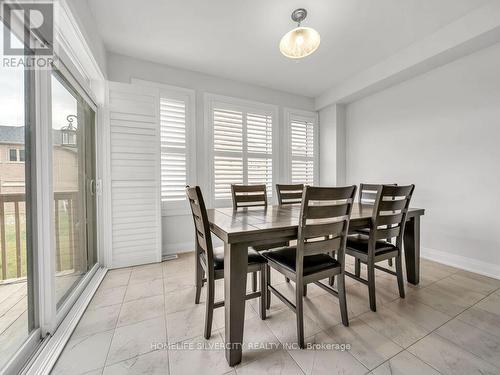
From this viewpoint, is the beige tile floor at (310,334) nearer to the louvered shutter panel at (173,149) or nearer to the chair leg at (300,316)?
the chair leg at (300,316)

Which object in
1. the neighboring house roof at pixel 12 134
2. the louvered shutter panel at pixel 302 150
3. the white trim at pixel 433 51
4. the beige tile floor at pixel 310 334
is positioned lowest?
the beige tile floor at pixel 310 334

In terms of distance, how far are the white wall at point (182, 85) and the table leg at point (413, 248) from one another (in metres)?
2.62

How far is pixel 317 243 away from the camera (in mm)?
1413

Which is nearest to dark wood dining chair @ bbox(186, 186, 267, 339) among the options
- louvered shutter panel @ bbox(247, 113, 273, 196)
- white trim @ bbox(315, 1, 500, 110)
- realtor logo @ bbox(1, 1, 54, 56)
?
realtor logo @ bbox(1, 1, 54, 56)

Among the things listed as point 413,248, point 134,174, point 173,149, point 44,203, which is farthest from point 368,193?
point 44,203

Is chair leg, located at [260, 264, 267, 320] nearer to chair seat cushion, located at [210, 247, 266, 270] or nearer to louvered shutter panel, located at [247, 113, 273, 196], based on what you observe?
chair seat cushion, located at [210, 247, 266, 270]

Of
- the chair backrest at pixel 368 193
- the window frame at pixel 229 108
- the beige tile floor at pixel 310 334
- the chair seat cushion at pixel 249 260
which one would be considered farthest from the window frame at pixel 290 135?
the chair seat cushion at pixel 249 260

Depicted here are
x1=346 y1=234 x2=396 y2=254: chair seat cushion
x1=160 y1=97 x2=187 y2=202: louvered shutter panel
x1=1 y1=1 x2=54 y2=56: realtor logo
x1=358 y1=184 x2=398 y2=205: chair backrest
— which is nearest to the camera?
x1=1 y1=1 x2=54 y2=56: realtor logo

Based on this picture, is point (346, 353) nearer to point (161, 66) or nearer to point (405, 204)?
point (405, 204)

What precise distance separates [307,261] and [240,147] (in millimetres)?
2416

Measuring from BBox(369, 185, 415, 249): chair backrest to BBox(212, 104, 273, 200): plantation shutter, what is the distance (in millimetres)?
2194

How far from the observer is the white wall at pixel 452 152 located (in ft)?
7.68

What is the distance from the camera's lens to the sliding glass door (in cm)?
164

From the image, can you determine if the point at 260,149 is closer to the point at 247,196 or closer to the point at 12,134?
the point at 247,196
